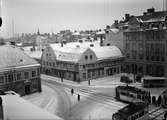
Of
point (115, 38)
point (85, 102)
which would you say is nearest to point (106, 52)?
point (115, 38)

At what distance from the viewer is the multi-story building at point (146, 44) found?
1989cm

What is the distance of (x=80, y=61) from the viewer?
19.1 metres

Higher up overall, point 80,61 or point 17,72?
point 80,61

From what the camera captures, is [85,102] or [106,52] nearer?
[85,102]

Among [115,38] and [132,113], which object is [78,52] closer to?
[115,38]

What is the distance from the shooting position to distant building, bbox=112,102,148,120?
8.80m

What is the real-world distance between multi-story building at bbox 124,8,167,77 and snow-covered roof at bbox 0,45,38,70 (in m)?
12.2

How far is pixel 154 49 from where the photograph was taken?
2047cm

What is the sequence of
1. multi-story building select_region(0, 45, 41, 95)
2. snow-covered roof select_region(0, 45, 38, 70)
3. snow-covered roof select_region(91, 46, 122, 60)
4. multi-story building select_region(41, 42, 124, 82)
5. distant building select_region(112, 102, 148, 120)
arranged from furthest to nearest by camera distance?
1. snow-covered roof select_region(91, 46, 122, 60)
2. multi-story building select_region(41, 42, 124, 82)
3. snow-covered roof select_region(0, 45, 38, 70)
4. multi-story building select_region(0, 45, 41, 95)
5. distant building select_region(112, 102, 148, 120)

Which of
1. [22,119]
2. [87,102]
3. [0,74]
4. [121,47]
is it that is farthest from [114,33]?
[22,119]

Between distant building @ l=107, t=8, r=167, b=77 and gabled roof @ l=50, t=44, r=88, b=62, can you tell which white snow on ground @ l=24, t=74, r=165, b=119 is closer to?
gabled roof @ l=50, t=44, r=88, b=62

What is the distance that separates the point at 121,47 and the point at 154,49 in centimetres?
476

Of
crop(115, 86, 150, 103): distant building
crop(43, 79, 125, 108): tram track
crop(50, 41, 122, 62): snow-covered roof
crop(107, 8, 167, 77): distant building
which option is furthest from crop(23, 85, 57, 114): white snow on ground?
crop(107, 8, 167, 77): distant building

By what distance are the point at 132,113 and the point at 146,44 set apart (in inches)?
544
